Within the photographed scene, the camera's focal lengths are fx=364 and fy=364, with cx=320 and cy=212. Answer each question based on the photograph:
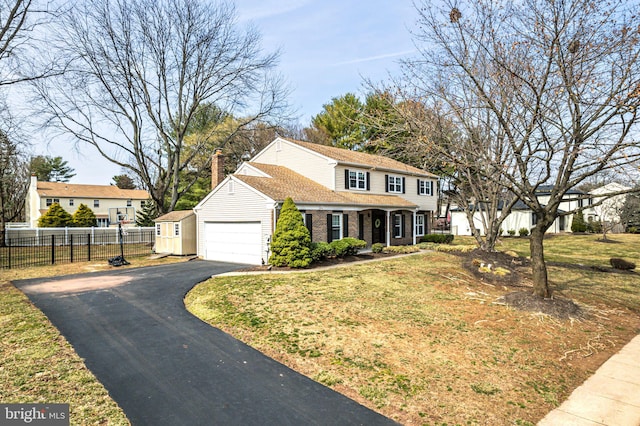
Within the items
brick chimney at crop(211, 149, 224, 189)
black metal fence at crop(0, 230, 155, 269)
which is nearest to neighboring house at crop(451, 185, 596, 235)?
brick chimney at crop(211, 149, 224, 189)

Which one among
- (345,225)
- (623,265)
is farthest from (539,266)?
(623,265)

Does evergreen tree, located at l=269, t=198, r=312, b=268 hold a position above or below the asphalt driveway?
above

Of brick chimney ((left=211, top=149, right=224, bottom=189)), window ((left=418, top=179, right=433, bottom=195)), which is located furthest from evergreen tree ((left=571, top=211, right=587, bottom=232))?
brick chimney ((left=211, top=149, right=224, bottom=189))

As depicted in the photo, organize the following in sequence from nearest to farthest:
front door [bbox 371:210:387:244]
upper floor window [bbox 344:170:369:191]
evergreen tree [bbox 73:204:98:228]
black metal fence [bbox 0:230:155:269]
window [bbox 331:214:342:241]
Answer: window [bbox 331:214:342:241], black metal fence [bbox 0:230:155:269], upper floor window [bbox 344:170:369:191], front door [bbox 371:210:387:244], evergreen tree [bbox 73:204:98:228]

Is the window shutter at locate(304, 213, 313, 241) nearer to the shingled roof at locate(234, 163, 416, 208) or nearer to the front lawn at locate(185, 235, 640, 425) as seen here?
the shingled roof at locate(234, 163, 416, 208)

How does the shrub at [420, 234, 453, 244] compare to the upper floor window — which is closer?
the upper floor window

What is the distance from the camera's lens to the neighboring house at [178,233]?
2103 centimetres

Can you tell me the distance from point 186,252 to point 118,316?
1240 centimetres

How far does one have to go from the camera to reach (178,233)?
69.3ft

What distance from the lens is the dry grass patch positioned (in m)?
4.81

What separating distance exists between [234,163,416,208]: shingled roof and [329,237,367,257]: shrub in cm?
207

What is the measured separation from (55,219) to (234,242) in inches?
966

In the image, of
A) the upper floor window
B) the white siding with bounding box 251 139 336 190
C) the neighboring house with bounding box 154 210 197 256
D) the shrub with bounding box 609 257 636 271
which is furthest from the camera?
the upper floor window


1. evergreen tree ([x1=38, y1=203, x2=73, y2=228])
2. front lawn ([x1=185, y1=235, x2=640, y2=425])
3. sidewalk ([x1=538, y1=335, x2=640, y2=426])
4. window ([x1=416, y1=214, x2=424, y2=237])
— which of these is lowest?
sidewalk ([x1=538, y1=335, x2=640, y2=426])
